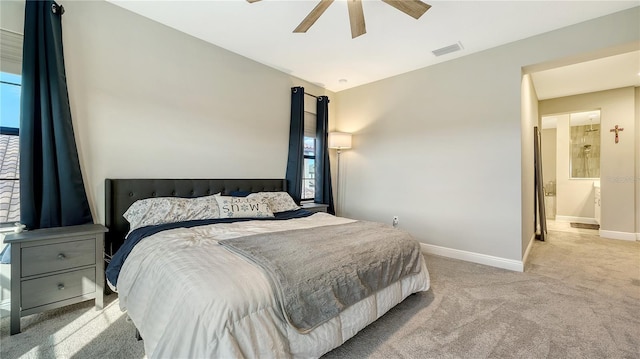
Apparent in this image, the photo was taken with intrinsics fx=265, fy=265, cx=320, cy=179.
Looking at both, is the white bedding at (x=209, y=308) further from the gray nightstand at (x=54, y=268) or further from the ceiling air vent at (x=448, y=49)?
the ceiling air vent at (x=448, y=49)

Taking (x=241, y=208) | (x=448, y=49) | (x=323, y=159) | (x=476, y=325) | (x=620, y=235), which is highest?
(x=448, y=49)

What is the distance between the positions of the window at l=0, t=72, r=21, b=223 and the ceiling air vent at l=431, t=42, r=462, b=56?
421 cm

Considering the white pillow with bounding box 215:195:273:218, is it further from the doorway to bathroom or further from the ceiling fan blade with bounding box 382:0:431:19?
the doorway to bathroom

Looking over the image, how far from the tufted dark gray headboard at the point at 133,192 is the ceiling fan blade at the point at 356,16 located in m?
2.23

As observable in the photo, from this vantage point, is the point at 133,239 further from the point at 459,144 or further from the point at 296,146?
the point at 459,144

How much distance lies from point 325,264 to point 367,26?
2498mm

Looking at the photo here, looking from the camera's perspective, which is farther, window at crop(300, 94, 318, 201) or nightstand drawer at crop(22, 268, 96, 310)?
window at crop(300, 94, 318, 201)

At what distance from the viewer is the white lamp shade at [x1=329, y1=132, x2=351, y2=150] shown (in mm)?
4418

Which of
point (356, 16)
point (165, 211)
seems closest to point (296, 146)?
point (165, 211)

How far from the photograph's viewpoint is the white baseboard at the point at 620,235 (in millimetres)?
4457

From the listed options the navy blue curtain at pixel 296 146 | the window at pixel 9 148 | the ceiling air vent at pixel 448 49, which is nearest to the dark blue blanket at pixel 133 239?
the window at pixel 9 148

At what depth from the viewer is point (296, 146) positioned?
13.2ft

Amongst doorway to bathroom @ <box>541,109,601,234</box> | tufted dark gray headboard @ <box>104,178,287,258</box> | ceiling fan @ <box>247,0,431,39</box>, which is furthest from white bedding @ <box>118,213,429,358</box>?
doorway to bathroom @ <box>541,109,601,234</box>

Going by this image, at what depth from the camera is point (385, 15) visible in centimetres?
260
